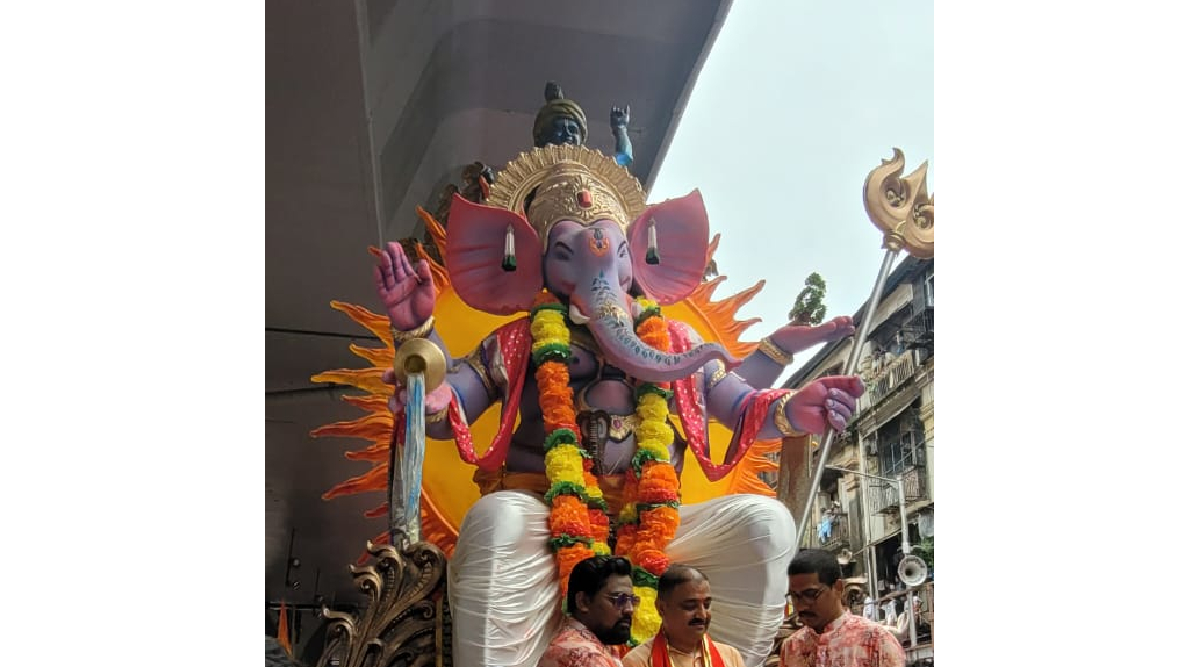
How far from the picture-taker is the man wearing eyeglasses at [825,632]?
9.34 feet

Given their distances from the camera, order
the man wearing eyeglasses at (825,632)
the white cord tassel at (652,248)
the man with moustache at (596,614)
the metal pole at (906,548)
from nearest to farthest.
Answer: the man with moustache at (596,614) < the man wearing eyeglasses at (825,632) < the white cord tassel at (652,248) < the metal pole at (906,548)

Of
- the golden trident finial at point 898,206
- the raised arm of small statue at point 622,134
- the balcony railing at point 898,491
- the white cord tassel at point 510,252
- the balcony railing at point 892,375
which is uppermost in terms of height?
the raised arm of small statue at point 622,134

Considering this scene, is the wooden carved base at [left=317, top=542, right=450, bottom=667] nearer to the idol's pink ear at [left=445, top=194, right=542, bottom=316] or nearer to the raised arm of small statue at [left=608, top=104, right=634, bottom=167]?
the idol's pink ear at [left=445, top=194, right=542, bottom=316]

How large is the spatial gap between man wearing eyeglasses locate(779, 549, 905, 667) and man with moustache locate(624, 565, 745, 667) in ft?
0.74

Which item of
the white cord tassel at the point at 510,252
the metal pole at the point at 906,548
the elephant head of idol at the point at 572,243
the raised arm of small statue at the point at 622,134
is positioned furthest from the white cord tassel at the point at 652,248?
the metal pole at the point at 906,548

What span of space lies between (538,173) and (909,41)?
89 centimetres

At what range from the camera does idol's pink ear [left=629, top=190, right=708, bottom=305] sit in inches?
117

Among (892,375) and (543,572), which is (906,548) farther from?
(543,572)

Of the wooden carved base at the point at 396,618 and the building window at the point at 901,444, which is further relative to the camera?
the building window at the point at 901,444

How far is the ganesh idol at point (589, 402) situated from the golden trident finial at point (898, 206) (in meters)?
0.26

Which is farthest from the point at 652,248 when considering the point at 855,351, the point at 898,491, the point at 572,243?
the point at 898,491

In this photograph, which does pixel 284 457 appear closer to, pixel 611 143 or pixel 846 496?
pixel 611 143

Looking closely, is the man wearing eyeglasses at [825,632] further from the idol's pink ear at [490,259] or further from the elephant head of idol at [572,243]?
the idol's pink ear at [490,259]
